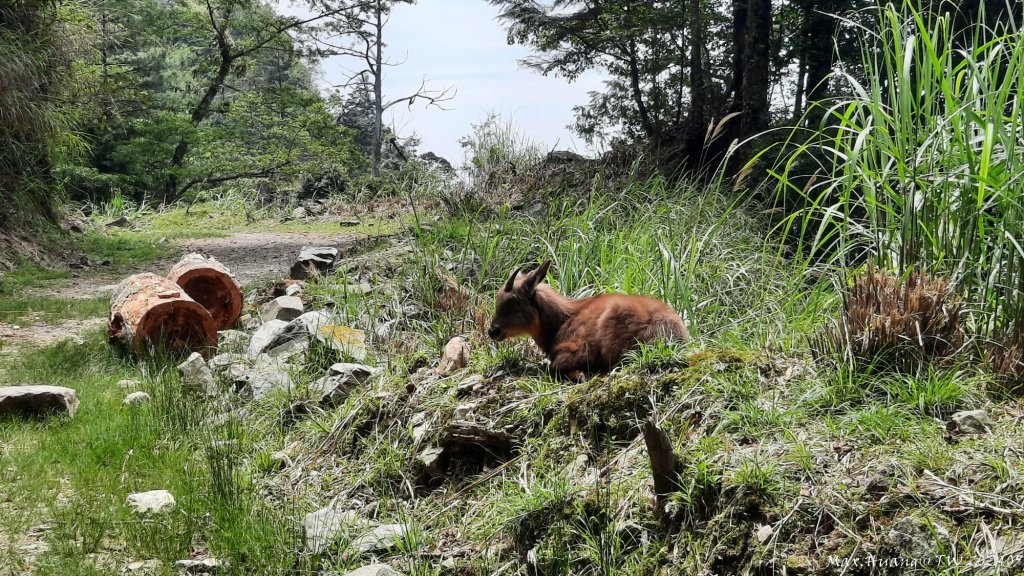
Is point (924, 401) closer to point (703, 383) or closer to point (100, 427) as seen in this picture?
point (703, 383)

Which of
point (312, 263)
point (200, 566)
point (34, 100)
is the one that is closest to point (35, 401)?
point (200, 566)

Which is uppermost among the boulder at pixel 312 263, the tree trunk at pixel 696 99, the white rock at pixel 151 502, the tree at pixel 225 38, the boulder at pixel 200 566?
the tree at pixel 225 38

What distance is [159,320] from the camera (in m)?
6.27

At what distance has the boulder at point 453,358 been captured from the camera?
4.53 meters

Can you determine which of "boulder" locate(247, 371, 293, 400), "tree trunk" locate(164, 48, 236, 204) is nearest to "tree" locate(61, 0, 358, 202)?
"tree trunk" locate(164, 48, 236, 204)

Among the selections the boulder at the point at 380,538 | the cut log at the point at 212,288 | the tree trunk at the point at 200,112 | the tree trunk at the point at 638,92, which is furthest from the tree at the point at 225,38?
the boulder at the point at 380,538

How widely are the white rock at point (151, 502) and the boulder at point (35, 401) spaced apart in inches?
60.4

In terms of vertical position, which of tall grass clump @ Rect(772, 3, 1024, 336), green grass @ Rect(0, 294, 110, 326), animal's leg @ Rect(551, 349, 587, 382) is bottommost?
green grass @ Rect(0, 294, 110, 326)

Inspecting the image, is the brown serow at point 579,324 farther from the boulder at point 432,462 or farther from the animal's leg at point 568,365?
the boulder at point 432,462

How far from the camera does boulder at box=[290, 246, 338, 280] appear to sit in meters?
8.73

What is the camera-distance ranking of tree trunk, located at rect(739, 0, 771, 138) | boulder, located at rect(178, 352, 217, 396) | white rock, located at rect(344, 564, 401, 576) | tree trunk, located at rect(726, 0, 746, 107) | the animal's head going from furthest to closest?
tree trunk, located at rect(726, 0, 746, 107) → tree trunk, located at rect(739, 0, 771, 138) → boulder, located at rect(178, 352, 217, 396) → the animal's head → white rock, located at rect(344, 564, 401, 576)

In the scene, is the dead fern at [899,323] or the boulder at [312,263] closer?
the dead fern at [899,323]

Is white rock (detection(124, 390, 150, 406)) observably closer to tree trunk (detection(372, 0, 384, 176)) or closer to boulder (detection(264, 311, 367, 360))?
boulder (detection(264, 311, 367, 360))

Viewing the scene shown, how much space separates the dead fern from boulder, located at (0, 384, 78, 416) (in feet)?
15.3
